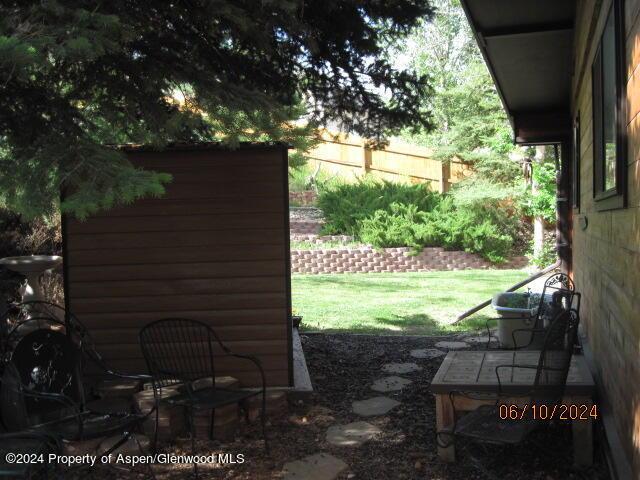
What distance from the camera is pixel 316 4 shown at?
4875mm

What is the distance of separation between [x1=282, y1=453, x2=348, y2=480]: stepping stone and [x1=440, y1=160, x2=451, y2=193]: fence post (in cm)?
1533

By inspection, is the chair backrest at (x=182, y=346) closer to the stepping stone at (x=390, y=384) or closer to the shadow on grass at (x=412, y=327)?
the stepping stone at (x=390, y=384)

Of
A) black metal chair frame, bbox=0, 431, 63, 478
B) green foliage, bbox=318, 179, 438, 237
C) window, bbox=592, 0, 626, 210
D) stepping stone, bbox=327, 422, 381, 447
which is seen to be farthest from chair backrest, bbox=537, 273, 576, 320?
green foliage, bbox=318, 179, 438, 237

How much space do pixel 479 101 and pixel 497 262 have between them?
5466mm

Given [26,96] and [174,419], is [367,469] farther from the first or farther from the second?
[26,96]

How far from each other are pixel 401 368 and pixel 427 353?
731mm

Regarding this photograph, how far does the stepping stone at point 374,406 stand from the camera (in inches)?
183

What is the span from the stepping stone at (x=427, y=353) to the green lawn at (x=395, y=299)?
1235 millimetres

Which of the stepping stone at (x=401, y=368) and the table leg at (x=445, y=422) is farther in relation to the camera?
the stepping stone at (x=401, y=368)

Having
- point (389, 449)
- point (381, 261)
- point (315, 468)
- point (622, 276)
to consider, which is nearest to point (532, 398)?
point (622, 276)

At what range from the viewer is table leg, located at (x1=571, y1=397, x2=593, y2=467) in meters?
3.42

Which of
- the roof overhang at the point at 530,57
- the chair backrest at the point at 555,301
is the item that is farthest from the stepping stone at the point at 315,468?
the roof overhang at the point at 530,57

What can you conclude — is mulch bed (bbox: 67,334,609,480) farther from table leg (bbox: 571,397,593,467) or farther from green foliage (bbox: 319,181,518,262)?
green foliage (bbox: 319,181,518,262)

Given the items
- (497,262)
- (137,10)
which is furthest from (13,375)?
(497,262)
